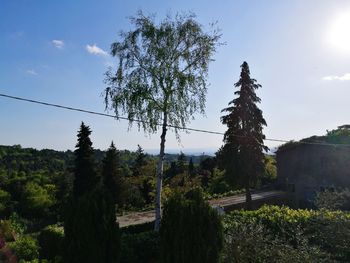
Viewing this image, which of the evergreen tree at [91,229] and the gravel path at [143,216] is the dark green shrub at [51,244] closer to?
the evergreen tree at [91,229]

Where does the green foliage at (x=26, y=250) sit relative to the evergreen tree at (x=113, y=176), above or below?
below

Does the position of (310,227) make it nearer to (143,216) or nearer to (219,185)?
(143,216)

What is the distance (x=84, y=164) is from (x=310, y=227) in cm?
2307

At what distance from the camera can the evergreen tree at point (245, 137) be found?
26.5 m

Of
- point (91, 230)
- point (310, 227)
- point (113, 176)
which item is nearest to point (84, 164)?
point (113, 176)

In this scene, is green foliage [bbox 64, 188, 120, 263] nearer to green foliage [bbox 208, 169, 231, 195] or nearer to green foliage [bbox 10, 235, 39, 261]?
green foliage [bbox 10, 235, 39, 261]

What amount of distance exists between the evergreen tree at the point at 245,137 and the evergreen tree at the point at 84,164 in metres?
13.1

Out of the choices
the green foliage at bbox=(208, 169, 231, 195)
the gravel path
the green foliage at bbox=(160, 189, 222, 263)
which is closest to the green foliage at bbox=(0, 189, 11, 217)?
the gravel path

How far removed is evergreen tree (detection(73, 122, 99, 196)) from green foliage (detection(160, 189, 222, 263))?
25028 millimetres

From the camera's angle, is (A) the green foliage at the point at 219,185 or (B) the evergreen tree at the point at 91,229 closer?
(B) the evergreen tree at the point at 91,229

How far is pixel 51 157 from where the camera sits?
8200cm

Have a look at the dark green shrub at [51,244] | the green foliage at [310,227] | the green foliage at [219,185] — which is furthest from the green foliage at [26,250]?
the green foliage at [219,185]

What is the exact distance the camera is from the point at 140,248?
14148 millimetres

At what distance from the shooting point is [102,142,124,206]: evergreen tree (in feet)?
123
